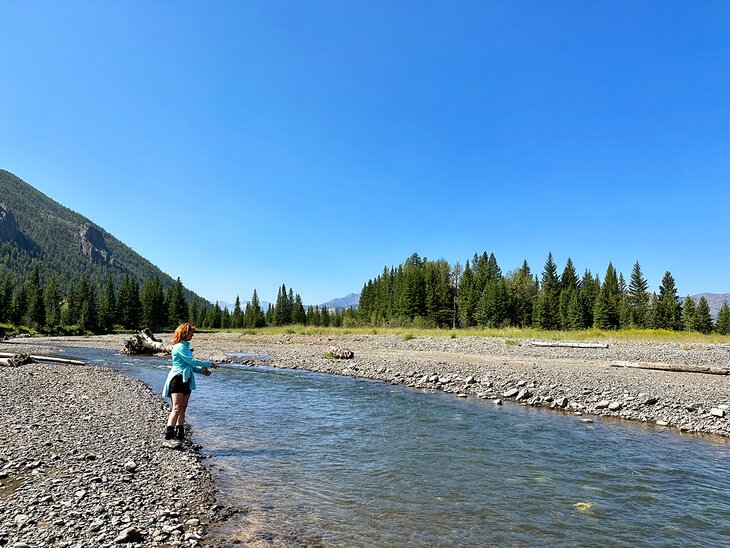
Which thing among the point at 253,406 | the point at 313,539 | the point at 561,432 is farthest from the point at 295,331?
the point at 313,539

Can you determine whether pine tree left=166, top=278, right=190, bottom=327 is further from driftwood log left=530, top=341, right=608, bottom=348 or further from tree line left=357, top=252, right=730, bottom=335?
driftwood log left=530, top=341, right=608, bottom=348

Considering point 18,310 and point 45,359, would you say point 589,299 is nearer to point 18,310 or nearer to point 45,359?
point 45,359

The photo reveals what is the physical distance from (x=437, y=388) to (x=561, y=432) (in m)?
7.48

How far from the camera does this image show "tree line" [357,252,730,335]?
7744cm

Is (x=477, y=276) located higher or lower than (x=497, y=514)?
higher

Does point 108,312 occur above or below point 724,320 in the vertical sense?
above

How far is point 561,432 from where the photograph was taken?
11070 millimetres

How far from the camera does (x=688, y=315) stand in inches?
3022

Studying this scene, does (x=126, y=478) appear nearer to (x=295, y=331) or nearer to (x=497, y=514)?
(x=497, y=514)

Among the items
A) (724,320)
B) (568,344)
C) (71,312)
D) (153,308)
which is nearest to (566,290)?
(724,320)

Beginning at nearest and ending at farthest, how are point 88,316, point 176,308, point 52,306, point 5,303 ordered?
1. point 88,316
2. point 5,303
3. point 52,306
4. point 176,308

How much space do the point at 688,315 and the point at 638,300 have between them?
50.0 feet

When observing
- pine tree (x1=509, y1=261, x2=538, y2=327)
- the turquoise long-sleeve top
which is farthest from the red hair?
pine tree (x1=509, y1=261, x2=538, y2=327)

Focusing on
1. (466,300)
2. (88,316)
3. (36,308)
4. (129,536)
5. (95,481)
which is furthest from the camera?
(88,316)
